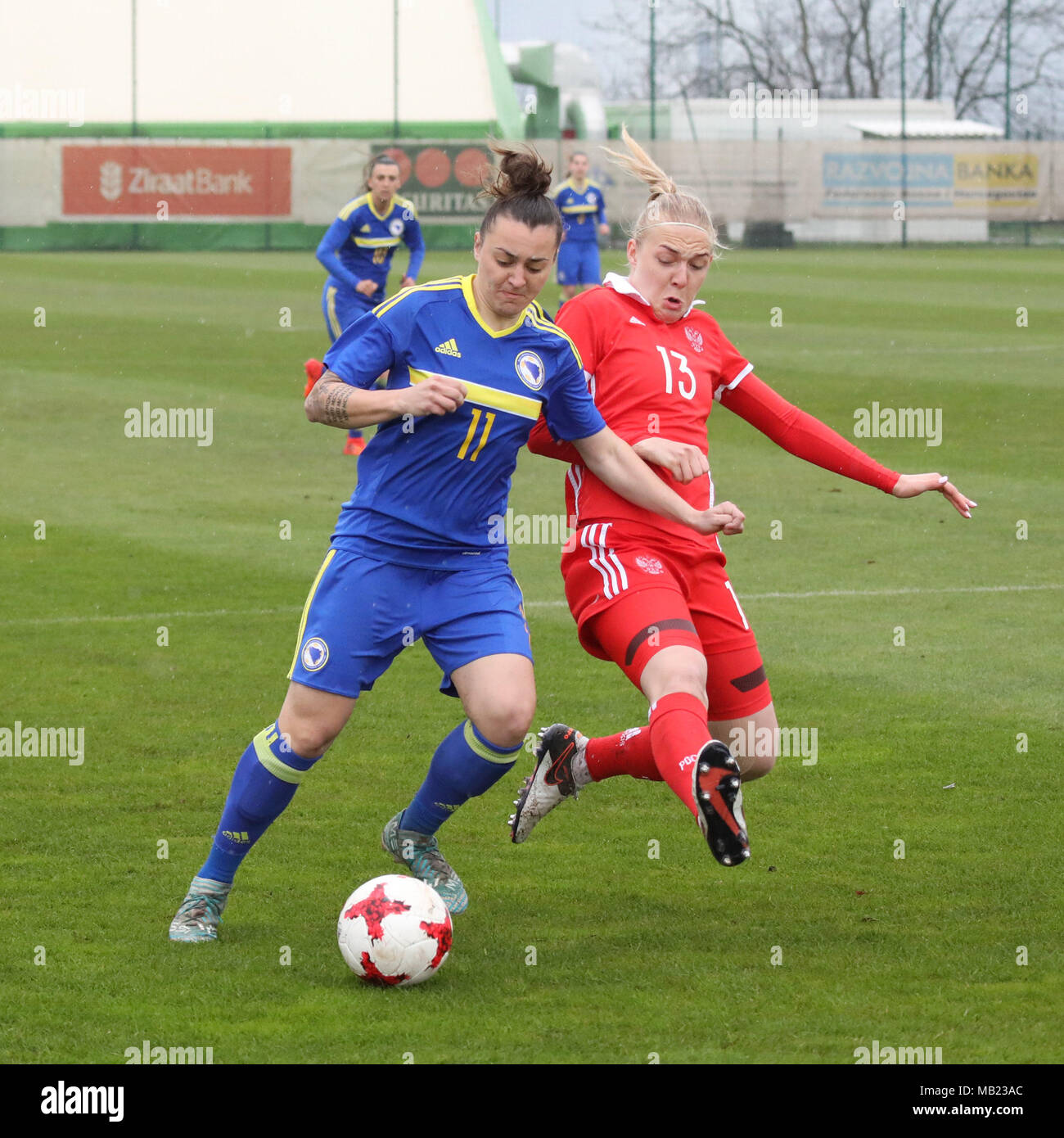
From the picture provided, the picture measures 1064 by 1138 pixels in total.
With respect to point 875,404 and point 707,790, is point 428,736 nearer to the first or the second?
point 707,790

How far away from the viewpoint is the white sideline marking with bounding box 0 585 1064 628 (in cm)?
940

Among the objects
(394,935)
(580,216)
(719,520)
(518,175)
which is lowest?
(394,935)

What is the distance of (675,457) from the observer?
518 centimetres

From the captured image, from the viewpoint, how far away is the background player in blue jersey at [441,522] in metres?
4.88

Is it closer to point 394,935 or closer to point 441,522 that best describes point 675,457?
point 441,522

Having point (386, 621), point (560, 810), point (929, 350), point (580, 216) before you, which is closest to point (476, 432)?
point (386, 621)

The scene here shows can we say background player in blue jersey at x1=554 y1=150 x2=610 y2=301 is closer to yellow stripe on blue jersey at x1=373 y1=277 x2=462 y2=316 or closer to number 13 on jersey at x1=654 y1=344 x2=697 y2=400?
A: number 13 on jersey at x1=654 y1=344 x2=697 y2=400

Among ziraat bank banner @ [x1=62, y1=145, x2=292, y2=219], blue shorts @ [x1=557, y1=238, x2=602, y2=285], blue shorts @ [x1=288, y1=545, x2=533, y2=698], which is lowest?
blue shorts @ [x1=288, y1=545, x2=533, y2=698]

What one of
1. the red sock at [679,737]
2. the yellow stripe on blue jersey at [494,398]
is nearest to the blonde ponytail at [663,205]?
the yellow stripe on blue jersey at [494,398]

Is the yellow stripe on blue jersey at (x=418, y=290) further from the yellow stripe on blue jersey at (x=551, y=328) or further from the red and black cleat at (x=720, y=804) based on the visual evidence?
the red and black cleat at (x=720, y=804)

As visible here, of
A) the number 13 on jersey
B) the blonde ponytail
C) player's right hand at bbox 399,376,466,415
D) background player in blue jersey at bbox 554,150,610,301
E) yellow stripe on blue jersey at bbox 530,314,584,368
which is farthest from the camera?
background player in blue jersey at bbox 554,150,610,301

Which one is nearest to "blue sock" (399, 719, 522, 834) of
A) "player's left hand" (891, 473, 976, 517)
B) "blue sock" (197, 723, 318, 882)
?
"blue sock" (197, 723, 318, 882)

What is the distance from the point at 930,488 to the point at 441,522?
153 centimetres

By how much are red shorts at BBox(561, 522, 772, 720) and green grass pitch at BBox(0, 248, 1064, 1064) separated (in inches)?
25.9
